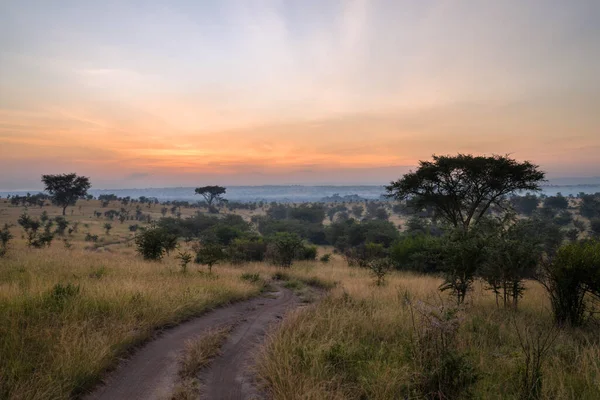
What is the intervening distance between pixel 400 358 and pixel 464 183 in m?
23.2

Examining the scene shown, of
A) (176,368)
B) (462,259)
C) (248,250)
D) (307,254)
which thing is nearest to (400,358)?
Answer: (176,368)

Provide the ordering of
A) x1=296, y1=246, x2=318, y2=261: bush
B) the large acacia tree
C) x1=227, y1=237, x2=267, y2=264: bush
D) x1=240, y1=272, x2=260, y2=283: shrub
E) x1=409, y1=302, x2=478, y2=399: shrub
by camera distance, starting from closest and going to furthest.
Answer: x1=409, y1=302, x2=478, y2=399: shrub < x1=240, y1=272, x2=260, y2=283: shrub < the large acacia tree < x1=227, y1=237, x2=267, y2=264: bush < x1=296, y1=246, x2=318, y2=261: bush

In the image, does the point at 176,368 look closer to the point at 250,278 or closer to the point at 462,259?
the point at 462,259

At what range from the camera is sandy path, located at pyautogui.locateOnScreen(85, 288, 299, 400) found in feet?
15.7

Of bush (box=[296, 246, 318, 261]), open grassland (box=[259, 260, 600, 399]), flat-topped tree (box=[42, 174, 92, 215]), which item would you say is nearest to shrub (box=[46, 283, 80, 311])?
open grassland (box=[259, 260, 600, 399])

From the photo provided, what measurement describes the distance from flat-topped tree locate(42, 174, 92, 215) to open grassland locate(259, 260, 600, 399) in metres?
75.6

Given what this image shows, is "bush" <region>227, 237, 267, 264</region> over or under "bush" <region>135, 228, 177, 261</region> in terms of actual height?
under

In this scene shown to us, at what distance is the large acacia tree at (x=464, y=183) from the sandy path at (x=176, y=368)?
20.1m

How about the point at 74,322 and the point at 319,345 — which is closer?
the point at 319,345

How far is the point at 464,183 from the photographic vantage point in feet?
82.8

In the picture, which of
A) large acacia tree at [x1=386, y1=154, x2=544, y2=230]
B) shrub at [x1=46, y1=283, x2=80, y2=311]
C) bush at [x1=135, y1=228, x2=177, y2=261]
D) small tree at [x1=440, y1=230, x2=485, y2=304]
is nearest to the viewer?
shrub at [x1=46, y1=283, x2=80, y2=311]

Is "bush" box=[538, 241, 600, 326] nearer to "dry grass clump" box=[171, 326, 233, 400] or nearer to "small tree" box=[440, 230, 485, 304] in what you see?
"small tree" box=[440, 230, 485, 304]

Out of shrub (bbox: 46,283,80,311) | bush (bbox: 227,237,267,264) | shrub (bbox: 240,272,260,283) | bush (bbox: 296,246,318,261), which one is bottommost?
bush (bbox: 296,246,318,261)

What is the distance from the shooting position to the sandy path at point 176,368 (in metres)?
4.77
